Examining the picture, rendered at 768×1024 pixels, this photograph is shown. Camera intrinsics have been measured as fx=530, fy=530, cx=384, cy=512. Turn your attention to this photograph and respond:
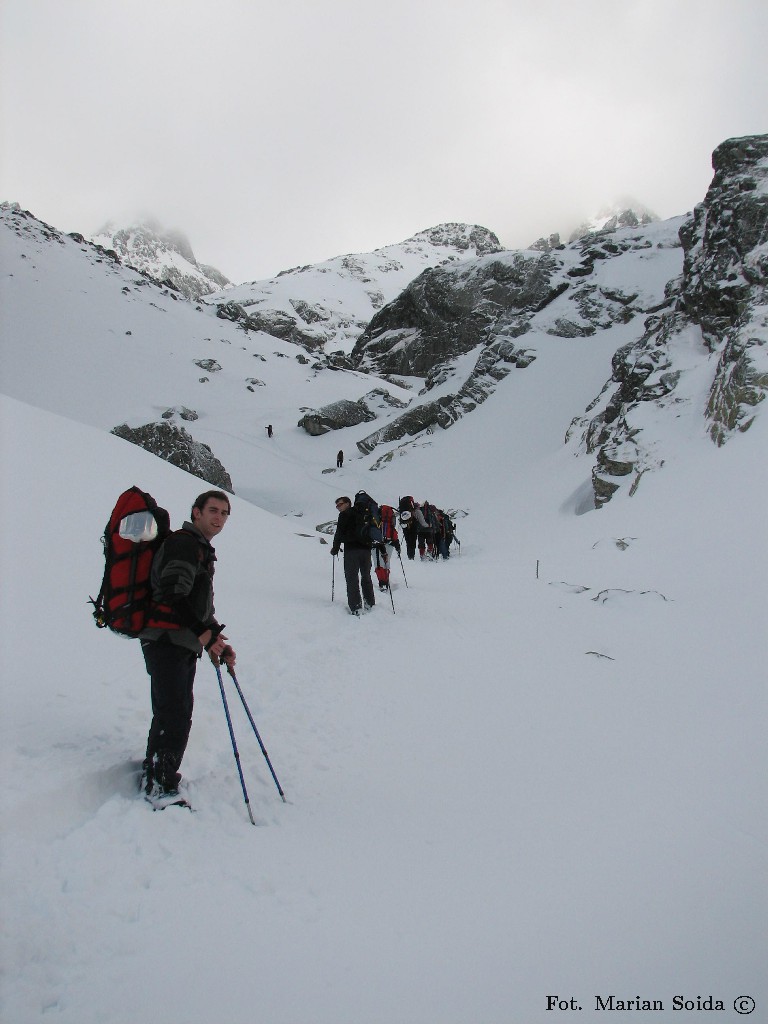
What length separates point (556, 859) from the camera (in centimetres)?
304

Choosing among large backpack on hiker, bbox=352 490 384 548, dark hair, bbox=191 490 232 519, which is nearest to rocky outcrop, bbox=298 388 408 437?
large backpack on hiker, bbox=352 490 384 548

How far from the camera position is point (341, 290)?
445 ft

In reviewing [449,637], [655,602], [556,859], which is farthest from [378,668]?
[655,602]

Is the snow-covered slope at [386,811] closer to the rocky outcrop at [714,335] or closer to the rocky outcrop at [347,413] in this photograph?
the rocky outcrop at [714,335]

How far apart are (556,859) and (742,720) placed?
9.71 feet

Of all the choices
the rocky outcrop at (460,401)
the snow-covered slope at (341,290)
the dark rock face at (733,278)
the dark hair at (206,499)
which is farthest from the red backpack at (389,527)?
the snow-covered slope at (341,290)

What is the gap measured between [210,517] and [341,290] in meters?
144

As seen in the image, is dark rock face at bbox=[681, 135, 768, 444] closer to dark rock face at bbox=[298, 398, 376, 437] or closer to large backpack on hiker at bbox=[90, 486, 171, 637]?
large backpack on hiker at bbox=[90, 486, 171, 637]

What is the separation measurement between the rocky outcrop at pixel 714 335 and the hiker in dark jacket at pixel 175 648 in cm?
1674

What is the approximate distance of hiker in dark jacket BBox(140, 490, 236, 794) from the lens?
335cm

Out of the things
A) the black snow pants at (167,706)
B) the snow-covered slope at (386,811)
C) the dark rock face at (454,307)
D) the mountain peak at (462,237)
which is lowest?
the snow-covered slope at (386,811)

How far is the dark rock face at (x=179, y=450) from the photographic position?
25.5 meters

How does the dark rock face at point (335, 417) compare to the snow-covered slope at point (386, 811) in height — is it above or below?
above

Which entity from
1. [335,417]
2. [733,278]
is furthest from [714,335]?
[335,417]
